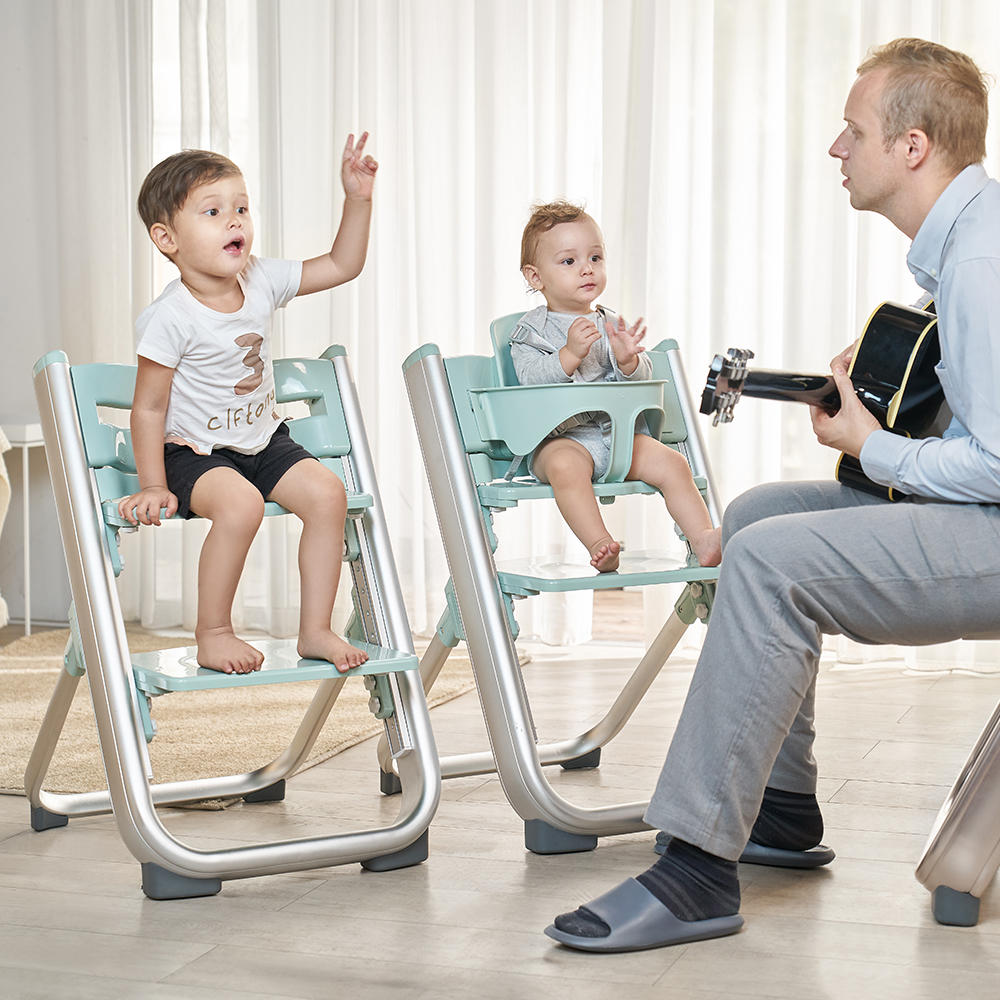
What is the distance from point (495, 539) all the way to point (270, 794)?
54 centimetres

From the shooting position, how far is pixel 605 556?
1648 mm

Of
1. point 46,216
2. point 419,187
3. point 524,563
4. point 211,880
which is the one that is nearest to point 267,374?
point 524,563

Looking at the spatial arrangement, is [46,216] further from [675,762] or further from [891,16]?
[675,762]

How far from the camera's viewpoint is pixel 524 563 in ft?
6.02

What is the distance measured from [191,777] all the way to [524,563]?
2.04ft

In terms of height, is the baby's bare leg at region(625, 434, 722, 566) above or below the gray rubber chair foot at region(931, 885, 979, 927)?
above

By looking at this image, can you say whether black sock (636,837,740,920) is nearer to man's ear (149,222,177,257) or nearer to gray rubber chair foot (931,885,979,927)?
gray rubber chair foot (931,885,979,927)

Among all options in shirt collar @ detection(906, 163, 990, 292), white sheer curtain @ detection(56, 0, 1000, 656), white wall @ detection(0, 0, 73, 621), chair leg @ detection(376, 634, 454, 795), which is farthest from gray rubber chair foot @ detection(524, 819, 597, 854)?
white wall @ detection(0, 0, 73, 621)

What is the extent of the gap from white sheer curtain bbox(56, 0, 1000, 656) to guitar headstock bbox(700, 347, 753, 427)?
1541 mm

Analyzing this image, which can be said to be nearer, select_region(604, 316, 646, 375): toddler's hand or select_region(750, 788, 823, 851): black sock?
A: select_region(750, 788, 823, 851): black sock

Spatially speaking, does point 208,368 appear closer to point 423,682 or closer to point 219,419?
point 219,419

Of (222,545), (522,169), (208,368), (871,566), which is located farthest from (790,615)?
(522,169)

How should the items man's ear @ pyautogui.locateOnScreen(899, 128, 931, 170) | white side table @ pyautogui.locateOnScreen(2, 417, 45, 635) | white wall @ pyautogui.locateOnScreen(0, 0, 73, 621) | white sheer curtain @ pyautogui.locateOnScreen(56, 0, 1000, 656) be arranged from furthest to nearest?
1. white wall @ pyautogui.locateOnScreen(0, 0, 73, 621)
2. white side table @ pyautogui.locateOnScreen(2, 417, 45, 635)
3. white sheer curtain @ pyautogui.locateOnScreen(56, 0, 1000, 656)
4. man's ear @ pyautogui.locateOnScreen(899, 128, 931, 170)

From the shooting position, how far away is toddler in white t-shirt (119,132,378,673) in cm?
153
